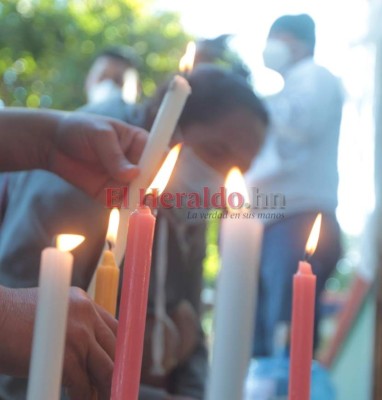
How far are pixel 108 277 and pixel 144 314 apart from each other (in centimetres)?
10

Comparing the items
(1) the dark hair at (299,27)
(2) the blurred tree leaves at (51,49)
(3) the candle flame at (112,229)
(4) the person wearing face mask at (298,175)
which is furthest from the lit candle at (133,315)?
(2) the blurred tree leaves at (51,49)

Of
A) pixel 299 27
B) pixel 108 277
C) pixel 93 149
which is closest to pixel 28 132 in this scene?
pixel 93 149

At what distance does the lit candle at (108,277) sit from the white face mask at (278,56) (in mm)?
1447

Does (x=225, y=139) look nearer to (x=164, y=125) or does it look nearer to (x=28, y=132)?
(x=28, y=132)

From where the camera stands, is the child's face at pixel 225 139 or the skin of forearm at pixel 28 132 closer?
the skin of forearm at pixel 28 132

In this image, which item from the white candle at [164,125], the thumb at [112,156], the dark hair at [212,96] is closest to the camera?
the white candle at [164,125]

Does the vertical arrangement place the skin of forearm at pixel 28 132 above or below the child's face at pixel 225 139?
below

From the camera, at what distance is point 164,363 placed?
1.22 m

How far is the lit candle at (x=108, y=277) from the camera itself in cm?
43

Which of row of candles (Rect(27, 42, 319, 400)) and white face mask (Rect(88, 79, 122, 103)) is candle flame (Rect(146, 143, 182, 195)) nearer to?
row of candles (Rect(27, 42, 319, 400))

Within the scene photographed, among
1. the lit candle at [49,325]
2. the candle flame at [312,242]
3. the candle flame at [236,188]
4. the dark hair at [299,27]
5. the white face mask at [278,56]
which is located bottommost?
the lit candle at [49,325]

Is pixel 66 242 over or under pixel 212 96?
under

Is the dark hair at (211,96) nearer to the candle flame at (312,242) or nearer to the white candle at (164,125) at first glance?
the white candle at (164,125)

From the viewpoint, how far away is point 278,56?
1.83 meters
